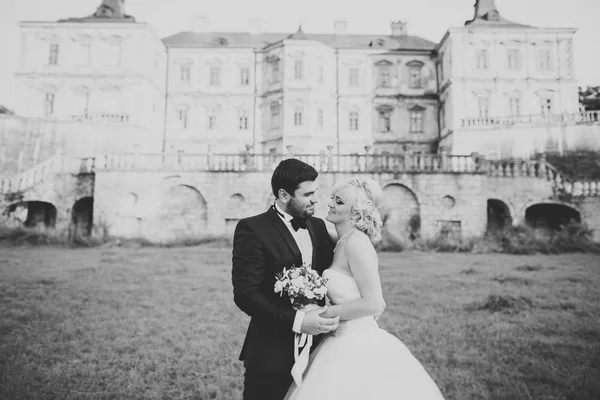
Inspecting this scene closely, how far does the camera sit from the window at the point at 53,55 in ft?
122

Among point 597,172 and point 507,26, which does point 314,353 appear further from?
point 507,26

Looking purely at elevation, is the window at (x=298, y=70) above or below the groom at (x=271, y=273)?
above

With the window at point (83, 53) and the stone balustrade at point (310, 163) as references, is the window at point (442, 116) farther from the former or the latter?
the window at point (83, 53)

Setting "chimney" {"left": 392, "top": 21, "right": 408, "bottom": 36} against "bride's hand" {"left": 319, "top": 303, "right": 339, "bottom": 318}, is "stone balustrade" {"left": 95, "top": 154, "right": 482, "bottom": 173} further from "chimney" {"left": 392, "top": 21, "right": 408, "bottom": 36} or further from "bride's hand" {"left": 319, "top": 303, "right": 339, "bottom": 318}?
"chimney" {"left": 392, "top": 21, "right": 408, "bottom": 36}

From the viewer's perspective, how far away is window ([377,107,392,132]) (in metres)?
40.0

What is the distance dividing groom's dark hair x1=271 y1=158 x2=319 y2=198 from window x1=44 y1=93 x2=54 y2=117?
40360 millimetres

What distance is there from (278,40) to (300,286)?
135 feet

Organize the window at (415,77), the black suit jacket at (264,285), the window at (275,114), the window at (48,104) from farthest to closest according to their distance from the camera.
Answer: the window at (415,77) → the window at (275,114) → the window at (48,104) → the black suit jacket at (264,285)

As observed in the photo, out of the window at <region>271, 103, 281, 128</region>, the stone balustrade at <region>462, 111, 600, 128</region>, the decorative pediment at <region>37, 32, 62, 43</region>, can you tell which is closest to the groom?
the stone balustrade at <region>462, 111, 600, 128</region>

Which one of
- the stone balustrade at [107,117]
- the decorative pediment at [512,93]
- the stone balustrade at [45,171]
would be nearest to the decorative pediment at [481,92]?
the decorative pediment at [512,93]

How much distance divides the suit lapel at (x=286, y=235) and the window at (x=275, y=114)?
35.5 meters

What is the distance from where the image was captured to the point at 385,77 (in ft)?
132

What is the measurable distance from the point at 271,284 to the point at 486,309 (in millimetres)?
6677

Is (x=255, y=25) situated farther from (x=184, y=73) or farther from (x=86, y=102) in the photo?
(x=86, y=102)
